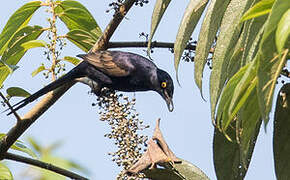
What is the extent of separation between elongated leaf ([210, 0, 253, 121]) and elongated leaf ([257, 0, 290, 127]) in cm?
41

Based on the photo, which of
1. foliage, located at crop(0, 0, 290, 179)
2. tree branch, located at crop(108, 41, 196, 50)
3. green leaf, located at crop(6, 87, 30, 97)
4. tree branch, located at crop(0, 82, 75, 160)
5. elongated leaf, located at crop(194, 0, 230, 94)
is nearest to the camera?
foliage, located at crop(0, 0, 290, 179)

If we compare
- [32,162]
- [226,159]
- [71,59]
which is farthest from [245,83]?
[71,59]

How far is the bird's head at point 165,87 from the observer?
4.83m

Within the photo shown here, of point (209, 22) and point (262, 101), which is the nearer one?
point (262, 101)

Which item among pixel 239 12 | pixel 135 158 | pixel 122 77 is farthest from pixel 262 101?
pixel 122 77

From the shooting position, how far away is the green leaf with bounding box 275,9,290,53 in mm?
955

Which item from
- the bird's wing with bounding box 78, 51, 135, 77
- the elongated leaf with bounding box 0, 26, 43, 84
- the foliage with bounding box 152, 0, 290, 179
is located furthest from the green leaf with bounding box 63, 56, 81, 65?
the foliage with bounding box 152, 0, 290, 179

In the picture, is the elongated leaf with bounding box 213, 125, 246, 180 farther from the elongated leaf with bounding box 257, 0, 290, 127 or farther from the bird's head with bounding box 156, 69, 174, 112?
the bird's head with bounding box 156, 69, 174, 112

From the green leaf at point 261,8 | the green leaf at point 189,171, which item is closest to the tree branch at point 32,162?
the green leaf at point 189,171

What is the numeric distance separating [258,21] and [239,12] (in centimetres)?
28

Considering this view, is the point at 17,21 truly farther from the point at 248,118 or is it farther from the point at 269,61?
the point at 269,61

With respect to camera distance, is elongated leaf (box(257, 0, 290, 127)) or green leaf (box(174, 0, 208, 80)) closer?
elongated leaf (box(257, 0, 290, 127))

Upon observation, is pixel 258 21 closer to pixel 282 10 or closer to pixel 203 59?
pixel 282 10

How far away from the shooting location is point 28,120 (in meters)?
2.63
